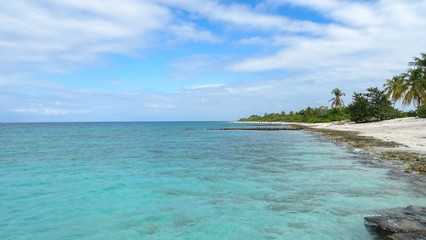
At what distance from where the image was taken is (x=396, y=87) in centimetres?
6444

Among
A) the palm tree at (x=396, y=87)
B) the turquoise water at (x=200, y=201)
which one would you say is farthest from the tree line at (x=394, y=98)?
the turquoise water at (x=200, y=201)

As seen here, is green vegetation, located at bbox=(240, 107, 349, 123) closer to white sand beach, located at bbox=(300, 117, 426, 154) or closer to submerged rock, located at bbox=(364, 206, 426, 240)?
white sand beach, located at bbox=(300, 117, 426, 154)

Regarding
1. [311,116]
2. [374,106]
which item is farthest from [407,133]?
[311,116]

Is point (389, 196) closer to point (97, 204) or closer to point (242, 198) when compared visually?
point (242, 198)

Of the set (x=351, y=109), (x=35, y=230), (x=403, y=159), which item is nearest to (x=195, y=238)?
(x=35, y=230)

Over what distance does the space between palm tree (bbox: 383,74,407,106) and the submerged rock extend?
62.9 metres

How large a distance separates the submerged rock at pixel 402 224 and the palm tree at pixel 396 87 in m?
62.9

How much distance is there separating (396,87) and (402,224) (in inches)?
2796

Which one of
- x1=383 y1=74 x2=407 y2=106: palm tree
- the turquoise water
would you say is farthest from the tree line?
the turquoise water

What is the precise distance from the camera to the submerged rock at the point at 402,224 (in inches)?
220

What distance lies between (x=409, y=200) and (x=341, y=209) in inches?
A: 94.2

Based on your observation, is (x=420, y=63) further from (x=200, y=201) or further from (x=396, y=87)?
(x=200, y=201)

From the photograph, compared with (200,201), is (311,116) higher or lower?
higher

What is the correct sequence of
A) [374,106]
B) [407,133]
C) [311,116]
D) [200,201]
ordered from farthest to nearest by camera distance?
[311,116] < [374,106] < [407,133] < [200,201]
